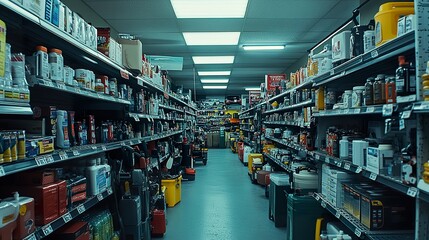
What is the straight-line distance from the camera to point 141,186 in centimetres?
368

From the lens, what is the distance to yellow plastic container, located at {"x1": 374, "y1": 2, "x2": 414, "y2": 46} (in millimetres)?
2043

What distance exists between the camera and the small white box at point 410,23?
1701mm

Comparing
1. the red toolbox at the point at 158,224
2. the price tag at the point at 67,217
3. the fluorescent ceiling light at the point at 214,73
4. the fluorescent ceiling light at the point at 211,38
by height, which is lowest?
the red toolbox at the point at 158,224

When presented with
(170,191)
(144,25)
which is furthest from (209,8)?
(170,191)

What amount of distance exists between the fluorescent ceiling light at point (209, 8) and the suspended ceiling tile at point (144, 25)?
510mm

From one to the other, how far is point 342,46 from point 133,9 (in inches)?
146

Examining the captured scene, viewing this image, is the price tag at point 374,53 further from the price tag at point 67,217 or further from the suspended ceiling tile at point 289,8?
the suspended ceiling tile at point 289,8

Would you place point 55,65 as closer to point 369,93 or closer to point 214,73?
point 369,93

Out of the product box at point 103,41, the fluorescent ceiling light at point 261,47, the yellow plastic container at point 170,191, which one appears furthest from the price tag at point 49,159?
the fluorescent ceiling light at point 261,47

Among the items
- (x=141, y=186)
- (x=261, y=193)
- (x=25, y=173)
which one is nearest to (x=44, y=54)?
(x=25, y=173)

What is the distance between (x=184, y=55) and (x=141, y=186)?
5.85 metres

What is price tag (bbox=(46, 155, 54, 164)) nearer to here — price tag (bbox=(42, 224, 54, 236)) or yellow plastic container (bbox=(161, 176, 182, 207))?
price tag (bbox=(42, 224, 54, 236))

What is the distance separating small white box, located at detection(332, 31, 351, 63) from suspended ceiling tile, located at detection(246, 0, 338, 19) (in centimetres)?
236

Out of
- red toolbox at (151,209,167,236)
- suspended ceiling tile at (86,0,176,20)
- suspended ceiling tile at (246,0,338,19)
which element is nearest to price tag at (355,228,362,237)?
red toolbox at (151,209,167,236)
